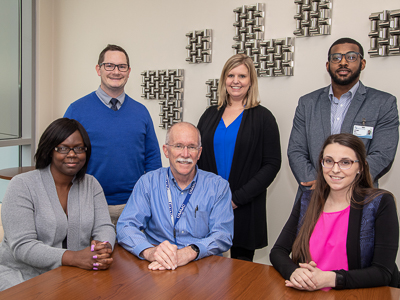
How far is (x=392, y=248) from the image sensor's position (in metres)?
1.66

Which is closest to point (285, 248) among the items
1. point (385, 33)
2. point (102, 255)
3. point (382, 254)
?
point (382, 254)

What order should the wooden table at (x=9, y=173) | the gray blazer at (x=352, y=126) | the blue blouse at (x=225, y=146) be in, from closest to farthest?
1. the gray blazer at (x=352, y=126)
2. the blue blouse at (x=225, y=146)
3. the wooden table at (x=9, y=173)

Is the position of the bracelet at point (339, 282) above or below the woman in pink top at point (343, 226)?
below

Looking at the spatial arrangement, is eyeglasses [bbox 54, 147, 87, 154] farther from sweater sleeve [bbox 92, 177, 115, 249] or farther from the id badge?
the id badge

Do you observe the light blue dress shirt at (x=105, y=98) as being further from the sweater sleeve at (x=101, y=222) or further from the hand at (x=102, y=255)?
the hand at (x=102, y=255)

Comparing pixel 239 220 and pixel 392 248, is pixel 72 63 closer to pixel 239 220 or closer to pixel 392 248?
pixel 239 220

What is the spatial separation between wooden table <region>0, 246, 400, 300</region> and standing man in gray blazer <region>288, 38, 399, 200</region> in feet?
3.44

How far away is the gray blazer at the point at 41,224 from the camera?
1.83 meters

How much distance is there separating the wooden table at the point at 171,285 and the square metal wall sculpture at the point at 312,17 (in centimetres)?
239

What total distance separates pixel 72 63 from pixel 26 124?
1037 mm

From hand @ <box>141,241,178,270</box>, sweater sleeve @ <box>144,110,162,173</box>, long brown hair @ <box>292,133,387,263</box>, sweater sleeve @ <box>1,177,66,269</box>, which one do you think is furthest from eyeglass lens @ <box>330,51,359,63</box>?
sweater sleeve @ <box>1,177,66,269</box>

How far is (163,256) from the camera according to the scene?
5.57ft

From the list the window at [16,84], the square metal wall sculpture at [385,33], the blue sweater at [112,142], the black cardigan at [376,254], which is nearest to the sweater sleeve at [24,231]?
the blue sweater at [112,142]

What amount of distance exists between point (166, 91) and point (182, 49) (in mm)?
509
